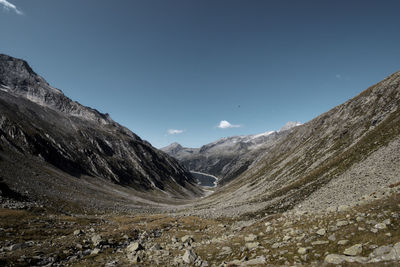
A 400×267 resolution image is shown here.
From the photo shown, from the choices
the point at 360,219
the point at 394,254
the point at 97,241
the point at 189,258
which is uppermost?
the point at 360,219

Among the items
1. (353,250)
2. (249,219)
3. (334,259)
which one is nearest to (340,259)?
(334,259)

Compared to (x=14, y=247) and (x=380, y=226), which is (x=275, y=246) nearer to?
(x=380, y=226)

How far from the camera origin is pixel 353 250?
11.6 m

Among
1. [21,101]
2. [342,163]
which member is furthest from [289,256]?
[21,101]

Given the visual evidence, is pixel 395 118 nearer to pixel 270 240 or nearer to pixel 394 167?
pixel 394 167

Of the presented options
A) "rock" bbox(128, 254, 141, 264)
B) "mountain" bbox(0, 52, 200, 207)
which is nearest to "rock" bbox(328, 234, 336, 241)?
"rock" bbox(128, 254, 141, 264)

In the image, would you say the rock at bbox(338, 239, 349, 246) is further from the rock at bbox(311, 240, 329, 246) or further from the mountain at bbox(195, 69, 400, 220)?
the mountain at bbox(195, 69, 400, 220)

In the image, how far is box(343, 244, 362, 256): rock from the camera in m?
11.4

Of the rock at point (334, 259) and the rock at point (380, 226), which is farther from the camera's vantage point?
the rock at point (380, 226)

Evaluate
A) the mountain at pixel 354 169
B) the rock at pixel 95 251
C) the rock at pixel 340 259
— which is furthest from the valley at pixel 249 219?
the mountain at pixel 354 169

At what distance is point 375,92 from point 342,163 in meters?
61.9

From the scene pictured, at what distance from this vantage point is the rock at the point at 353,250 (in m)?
11.4

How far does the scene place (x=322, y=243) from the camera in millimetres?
13883

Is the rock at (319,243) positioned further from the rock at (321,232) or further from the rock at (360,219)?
the rock at (360,219)
